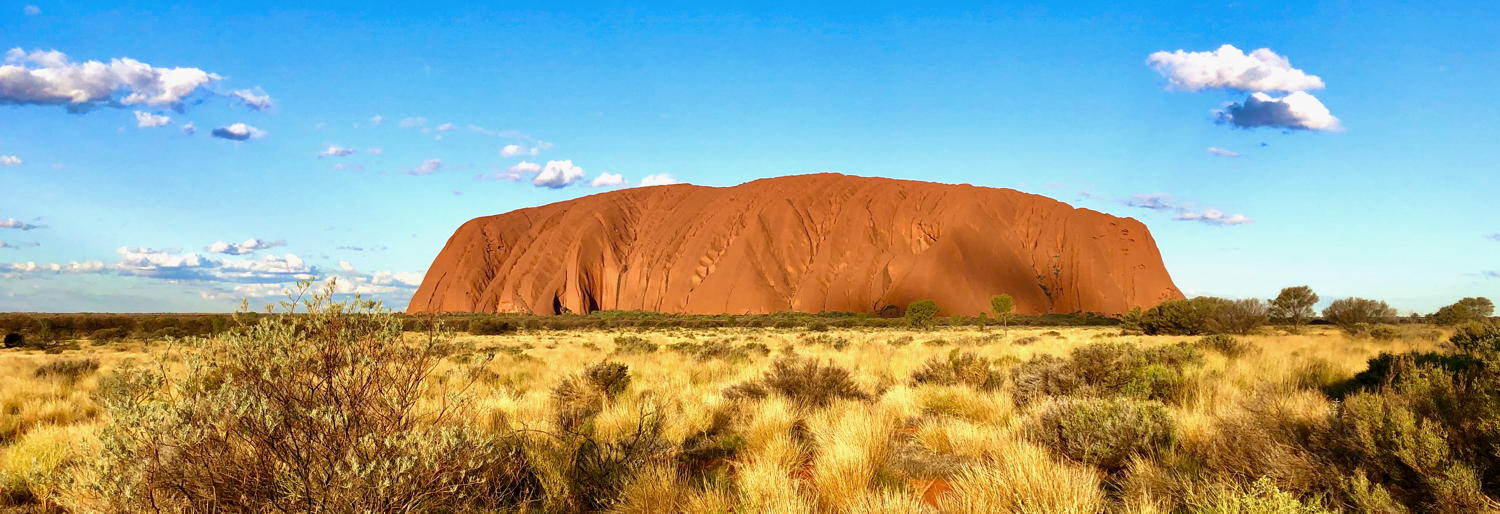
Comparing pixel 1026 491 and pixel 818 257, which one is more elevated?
pixel 818 257

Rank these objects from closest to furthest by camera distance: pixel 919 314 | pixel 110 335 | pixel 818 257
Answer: pixel 110 335
pixel 919 314
pixel 818 257

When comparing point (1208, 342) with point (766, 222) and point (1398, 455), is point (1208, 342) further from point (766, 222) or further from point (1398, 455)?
point (766, 222)

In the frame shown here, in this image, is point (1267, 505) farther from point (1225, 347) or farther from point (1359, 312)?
point (1359, 312)

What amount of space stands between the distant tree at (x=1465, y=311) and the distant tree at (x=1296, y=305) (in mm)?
6192

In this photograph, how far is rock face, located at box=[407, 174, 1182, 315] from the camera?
7819cm

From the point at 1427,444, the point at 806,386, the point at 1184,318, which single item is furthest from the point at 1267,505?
the point at 1184,318

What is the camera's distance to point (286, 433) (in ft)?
11.3

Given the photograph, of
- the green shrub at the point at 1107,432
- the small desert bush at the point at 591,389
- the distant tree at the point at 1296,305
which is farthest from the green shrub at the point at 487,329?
the distant tree at the point at 1296,305

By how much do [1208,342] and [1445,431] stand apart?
15571 millimetres

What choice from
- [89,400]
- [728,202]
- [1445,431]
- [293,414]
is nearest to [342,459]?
[293,414]

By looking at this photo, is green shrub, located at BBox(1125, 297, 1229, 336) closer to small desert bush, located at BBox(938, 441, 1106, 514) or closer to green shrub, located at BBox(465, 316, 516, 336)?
small desert bush, located at BBox(938, 441, 1106, 514)

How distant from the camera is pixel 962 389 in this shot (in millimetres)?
9211

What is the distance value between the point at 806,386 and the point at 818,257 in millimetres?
74038

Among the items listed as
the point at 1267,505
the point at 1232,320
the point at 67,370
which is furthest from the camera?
the point at 1232,320
